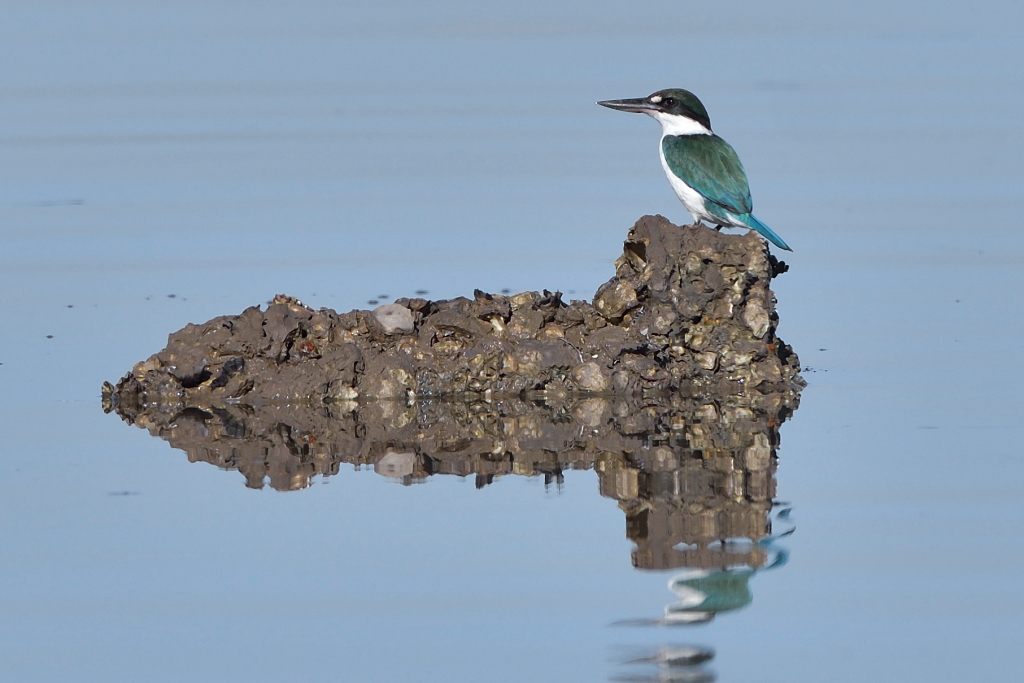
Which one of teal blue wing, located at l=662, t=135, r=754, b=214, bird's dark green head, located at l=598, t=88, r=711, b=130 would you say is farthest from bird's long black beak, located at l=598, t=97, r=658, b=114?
teal blue wing, located at l=662, t=135, r=754, b=214

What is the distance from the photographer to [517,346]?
7.69 metres

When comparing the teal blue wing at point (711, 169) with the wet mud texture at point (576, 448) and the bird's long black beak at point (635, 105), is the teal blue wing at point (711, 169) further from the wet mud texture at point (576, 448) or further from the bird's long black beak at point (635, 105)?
the wet mud texture at point (576, 448)

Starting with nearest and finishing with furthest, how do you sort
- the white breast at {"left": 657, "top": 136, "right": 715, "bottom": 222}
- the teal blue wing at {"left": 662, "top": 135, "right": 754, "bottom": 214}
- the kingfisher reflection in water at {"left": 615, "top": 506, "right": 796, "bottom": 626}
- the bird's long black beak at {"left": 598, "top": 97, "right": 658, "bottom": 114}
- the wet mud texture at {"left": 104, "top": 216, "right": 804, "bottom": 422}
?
1. the kingfisher reflection in water at {"left": 615, "top": 506, "right": 796, "bottom": 626}
2. the wet mud texture at {"left": 104, "top": 216, "right": 804, "bottom": 422}
3. the teal blue wing at {"left": 662, "top": 135, "right": 754, "bottom": 214}
4. the white breast at {"left": 657, "top": 136, "right": 715, "bottom": 222}
5. the bird's long black beak at {"left": 598, "top": 97, "right": 658, "bottom": 114}

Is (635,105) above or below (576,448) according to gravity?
above

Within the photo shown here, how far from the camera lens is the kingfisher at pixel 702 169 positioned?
841 cm

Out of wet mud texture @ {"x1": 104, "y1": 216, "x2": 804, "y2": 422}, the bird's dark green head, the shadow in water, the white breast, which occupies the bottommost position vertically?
the shadow in water

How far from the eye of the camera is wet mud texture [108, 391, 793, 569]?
5629 millimetres

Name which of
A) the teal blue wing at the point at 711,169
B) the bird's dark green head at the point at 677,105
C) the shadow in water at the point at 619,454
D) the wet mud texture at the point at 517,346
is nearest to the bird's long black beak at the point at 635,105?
the bird's dark green head at the point at 677,105

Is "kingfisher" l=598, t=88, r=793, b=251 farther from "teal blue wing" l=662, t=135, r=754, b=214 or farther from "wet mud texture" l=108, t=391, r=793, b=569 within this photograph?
"wet mud texture" l=108, t=391, r=793, b=569

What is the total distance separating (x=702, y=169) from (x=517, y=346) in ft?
5.12

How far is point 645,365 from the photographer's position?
7.68 meters

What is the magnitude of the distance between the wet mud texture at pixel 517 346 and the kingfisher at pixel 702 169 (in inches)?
18.8

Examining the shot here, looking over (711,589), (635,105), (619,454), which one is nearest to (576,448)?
(619,454)

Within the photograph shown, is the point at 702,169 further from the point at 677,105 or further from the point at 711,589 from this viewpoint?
the point at 711,589
